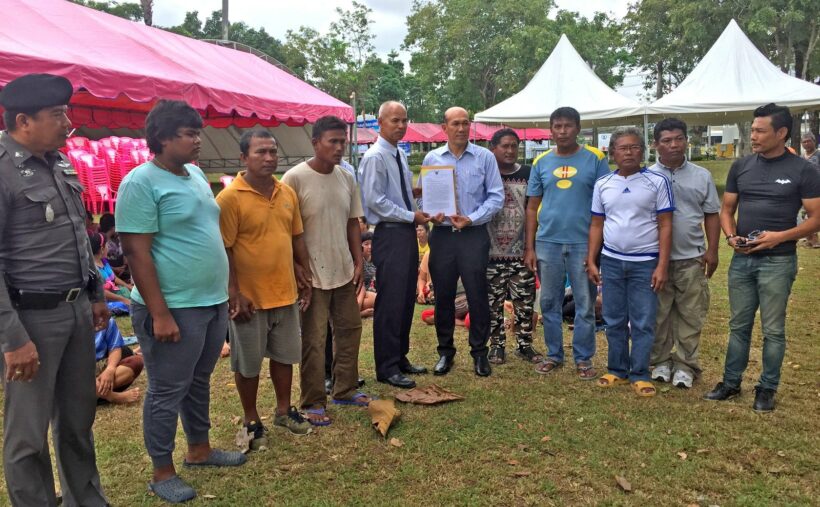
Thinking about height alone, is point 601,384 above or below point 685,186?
below

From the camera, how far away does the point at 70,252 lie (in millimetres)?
2600

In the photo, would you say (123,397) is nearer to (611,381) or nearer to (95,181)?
(611,381)

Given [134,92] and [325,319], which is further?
[134,92]

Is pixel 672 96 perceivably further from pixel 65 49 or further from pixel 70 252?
pixel 70 252

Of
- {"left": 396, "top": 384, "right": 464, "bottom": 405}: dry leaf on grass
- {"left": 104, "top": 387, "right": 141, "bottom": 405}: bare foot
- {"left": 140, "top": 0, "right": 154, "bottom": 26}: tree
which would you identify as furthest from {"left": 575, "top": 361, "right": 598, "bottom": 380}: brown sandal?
{"left": 140, "top": 0, "right": 154, "bottom": 26}: tree

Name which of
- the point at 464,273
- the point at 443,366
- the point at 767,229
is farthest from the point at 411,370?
the point at 767,229

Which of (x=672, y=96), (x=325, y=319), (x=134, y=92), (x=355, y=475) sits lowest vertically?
(x=355, y=475)

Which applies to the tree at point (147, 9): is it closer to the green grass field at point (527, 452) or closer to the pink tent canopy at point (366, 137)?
the pink tent canopy at point (366, 137)

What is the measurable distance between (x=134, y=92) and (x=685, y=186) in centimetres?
640

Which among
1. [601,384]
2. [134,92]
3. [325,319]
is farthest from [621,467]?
→ [134,92]

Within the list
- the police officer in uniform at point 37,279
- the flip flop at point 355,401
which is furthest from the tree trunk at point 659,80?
the police officer in uniform at point 37,279

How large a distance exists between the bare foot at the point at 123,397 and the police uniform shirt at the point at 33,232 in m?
2.14

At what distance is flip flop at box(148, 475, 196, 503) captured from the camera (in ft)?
10.1

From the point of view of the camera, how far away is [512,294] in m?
5.42
